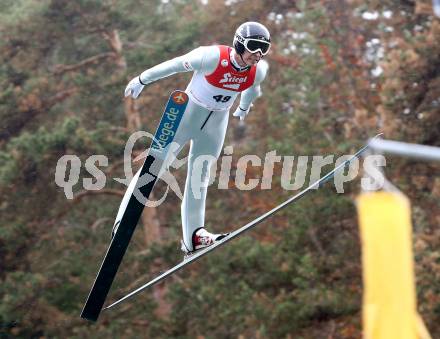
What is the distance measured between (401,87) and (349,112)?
3796 mm

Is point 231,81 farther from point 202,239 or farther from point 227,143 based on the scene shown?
point 227,143

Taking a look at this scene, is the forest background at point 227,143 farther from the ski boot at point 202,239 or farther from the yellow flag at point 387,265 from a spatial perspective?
the yellow flag at point 387,265

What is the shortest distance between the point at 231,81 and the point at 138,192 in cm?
100

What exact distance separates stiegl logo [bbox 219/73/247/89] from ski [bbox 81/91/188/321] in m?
0.28

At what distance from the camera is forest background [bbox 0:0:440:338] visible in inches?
521

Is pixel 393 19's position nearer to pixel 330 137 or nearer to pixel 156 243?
pixel 330 137

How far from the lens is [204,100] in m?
6.04

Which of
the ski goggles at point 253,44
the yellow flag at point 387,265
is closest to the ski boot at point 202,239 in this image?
the ski goggles at point 253,44

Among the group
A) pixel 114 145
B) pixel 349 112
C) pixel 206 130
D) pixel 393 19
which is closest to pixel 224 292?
pixel 114 145

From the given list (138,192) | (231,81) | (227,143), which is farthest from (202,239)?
(227,143)

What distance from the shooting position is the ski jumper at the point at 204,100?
19.3 feet

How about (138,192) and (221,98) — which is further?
(138,192)

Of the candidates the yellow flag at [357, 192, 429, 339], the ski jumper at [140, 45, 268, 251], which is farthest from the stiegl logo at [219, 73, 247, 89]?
the yellow flag at [357, 192, 429, 339]

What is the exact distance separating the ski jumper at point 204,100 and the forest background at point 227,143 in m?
6.24
